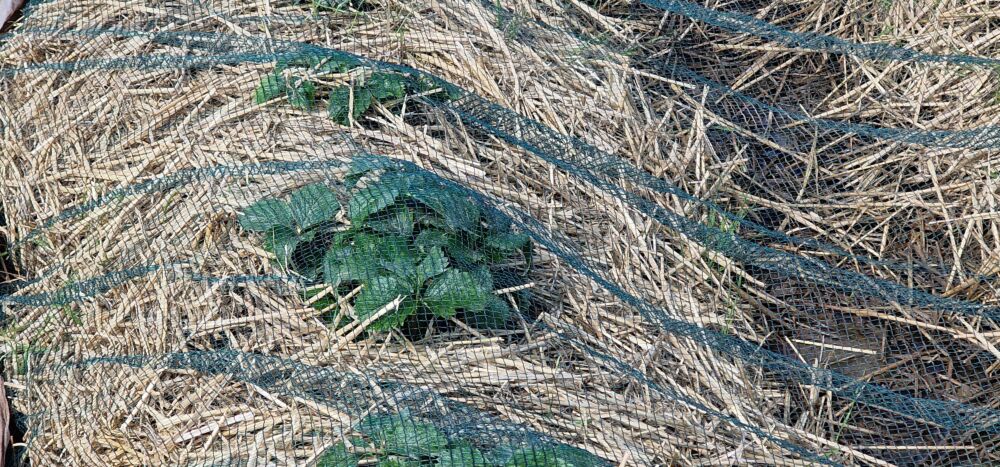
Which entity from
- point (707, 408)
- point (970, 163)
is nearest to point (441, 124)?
point (707, 408)

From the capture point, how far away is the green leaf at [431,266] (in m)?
2.29

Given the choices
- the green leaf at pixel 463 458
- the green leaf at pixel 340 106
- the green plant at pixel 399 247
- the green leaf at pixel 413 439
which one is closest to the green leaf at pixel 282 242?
the green plant at pixel 399 247

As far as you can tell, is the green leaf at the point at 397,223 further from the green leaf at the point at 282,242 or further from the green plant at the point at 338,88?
the green plant at the point at 338,88

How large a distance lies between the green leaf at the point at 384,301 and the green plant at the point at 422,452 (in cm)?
25

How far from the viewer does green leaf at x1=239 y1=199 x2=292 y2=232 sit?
241 cm

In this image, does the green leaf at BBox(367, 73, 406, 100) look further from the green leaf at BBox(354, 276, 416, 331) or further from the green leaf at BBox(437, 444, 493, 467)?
the green leaf at BBox(437, 444, 493, 467)

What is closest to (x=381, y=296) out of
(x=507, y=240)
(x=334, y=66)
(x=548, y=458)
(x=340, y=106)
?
(x=507, y=240)

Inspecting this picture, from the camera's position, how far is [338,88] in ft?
9.08

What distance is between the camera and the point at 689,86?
3062mm

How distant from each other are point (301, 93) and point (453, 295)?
2.69 feet

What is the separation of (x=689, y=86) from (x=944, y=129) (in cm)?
78

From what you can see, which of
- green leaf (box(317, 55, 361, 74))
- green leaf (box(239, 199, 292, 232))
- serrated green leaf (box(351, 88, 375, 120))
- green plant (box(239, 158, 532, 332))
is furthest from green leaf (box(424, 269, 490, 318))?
green leaf (box(317, 55, 361, 74))

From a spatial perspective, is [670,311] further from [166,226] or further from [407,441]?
[166,226]

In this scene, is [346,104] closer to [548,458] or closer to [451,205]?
[451,205]
